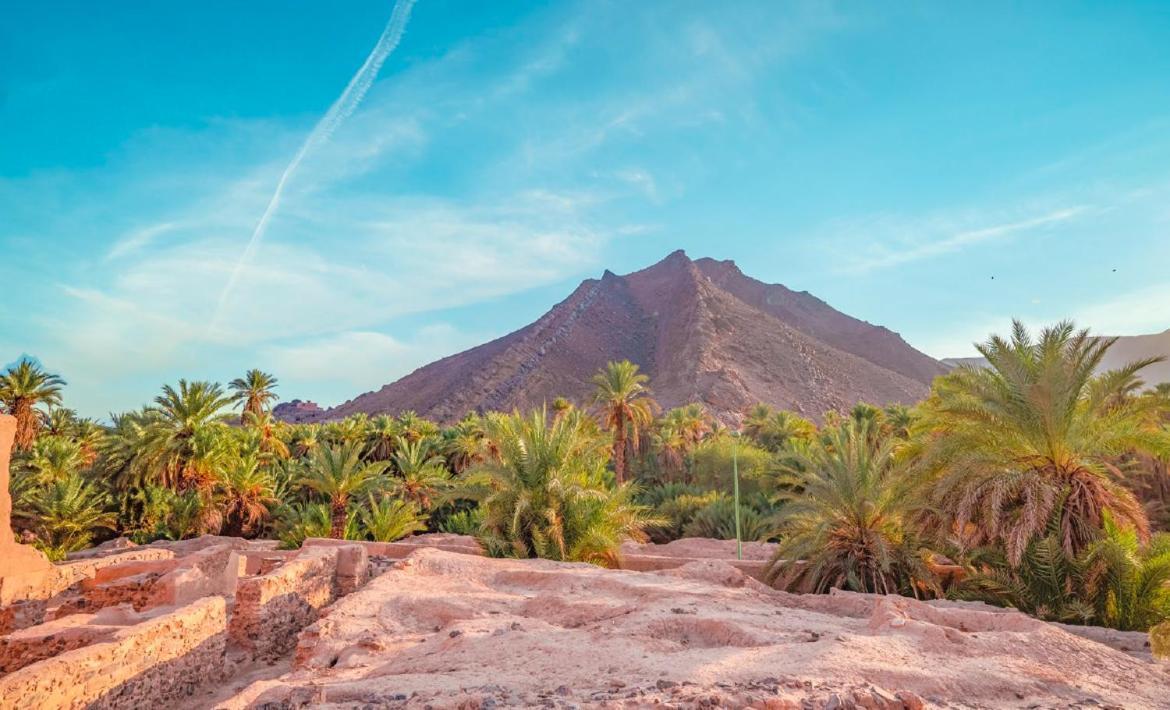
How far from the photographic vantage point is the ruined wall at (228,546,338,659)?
9555 mm

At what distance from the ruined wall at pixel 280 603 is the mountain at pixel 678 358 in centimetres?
7823

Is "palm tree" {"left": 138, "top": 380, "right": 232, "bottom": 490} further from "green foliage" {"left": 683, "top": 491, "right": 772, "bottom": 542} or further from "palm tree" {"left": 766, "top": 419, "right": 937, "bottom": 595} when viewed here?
"palm tree" {"left": 766, "top": 419, "right": 937, "bottom": 595}

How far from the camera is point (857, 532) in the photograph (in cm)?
1395

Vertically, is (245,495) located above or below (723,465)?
below

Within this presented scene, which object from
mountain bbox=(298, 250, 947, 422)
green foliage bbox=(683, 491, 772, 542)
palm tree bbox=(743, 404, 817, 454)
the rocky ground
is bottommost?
green foliage bbox=(683, 491, 772, 542)

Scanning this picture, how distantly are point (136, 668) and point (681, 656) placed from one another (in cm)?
565

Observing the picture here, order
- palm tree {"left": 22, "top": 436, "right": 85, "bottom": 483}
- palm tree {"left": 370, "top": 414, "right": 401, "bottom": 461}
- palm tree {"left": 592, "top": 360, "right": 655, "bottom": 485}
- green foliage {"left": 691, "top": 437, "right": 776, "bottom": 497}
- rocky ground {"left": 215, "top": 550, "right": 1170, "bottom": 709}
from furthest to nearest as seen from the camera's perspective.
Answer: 1. palm tree {"left": 370, "top": 414, "right": 401, "bottom": 461}
2. green foliage {"left": 691, "top": 437, "right": 776, "bottom": 497}
3. palm tree {"left": 592, "top": 360, "right": 655, "bottom": 485}
4. palm tree {"left": 22, "top": 436, "right": 85, "bottom": 483}
5. rocky ground {"left": 215, "top": 550, "right": 1170, "bottom": 709}

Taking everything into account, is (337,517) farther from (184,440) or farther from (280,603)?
(280,603)

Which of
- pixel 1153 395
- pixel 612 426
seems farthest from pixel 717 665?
pixel 612 426

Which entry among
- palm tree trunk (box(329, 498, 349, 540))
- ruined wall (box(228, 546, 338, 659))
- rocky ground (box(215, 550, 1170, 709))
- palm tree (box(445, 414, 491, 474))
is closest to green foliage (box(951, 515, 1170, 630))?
rocky ground (box(215, 550, 1170, 709))

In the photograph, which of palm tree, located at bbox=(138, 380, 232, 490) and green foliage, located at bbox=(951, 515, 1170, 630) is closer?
green foliage, located at bbox=(951, 515, 1170, 630)

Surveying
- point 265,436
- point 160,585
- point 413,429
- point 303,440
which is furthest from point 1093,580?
point 303,440

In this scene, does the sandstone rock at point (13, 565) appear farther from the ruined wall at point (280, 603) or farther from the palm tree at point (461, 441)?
the palm tree at point (461, 441)

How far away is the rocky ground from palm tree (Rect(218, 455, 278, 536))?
21.6 meters
